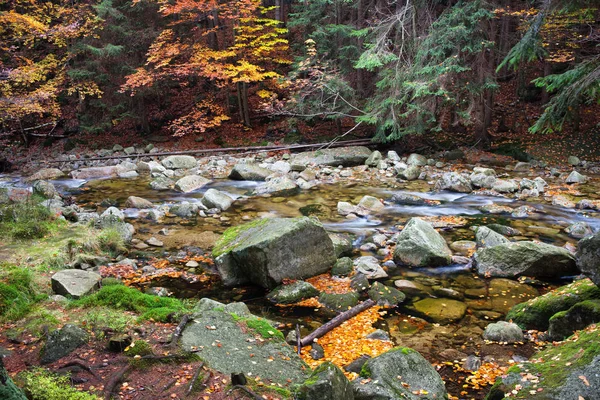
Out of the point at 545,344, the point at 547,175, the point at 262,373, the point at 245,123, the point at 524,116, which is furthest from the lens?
the point at 245,123

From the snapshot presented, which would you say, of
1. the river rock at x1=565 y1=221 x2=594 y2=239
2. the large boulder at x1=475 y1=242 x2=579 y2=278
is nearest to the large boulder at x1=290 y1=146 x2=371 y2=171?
the river rock at x1=565 y1=221 x2=594 y2=239

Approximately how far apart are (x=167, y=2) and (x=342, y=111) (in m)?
10.1

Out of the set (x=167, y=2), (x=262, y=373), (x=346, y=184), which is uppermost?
(x=167, y=2)

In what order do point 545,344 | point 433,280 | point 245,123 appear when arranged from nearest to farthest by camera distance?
point 545,344
point 433,280
point 245,123

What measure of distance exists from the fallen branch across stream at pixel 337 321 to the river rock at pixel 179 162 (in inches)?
544

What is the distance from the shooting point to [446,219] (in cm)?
1063

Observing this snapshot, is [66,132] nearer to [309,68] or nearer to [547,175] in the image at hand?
[309,68]

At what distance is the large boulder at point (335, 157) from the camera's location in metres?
17.6

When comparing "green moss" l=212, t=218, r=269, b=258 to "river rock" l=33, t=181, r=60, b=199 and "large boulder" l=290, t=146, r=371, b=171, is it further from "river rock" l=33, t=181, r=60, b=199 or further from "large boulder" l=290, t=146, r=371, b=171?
"large boulder" l=290, t=146, r=371, b=171

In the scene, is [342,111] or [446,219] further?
[342,111]

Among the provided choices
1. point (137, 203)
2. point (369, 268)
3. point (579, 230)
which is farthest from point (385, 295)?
point (137, 203)

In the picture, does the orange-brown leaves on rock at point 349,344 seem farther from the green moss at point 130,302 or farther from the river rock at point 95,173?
the river rock at point 95,173

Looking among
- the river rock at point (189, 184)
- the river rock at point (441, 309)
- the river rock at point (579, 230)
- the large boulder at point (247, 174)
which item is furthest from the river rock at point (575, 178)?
the river rock at point (189, 184)

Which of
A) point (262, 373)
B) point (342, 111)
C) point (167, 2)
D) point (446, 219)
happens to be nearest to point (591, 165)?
point (446, 219)
